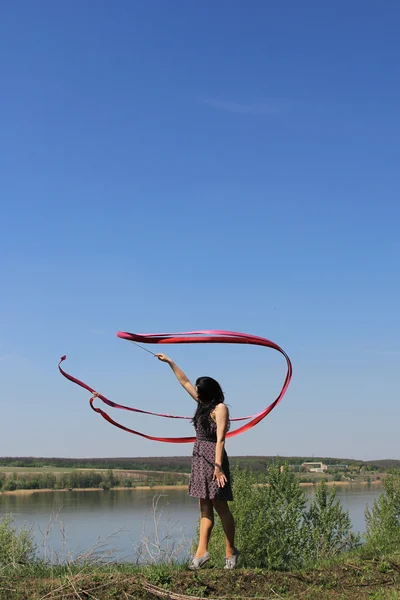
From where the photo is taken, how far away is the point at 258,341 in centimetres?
809

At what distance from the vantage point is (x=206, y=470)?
7.45m

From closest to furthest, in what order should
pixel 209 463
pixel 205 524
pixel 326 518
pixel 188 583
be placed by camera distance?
pixel 188 583 < pixel 205 524 < pixel 209 463 < pixel 326 518

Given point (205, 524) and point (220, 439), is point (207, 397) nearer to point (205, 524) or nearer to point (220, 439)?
point (220, 439)

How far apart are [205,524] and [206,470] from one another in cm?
57

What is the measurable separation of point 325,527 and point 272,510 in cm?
764

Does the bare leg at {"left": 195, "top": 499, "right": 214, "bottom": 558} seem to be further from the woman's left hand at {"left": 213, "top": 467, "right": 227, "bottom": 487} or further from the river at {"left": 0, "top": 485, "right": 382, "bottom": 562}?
the woman's left hand at {"left": 213, "top": 467, "right": 227, "bottom": 487}

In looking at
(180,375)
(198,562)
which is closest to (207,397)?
(180,375)

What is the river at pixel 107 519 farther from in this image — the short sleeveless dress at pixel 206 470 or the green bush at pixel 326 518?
the green bush at pixel 326 518

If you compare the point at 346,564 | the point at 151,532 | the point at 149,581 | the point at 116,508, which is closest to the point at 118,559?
the point at 151,532

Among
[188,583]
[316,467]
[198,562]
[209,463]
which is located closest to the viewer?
[188,583]

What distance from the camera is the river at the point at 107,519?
22.3 ft

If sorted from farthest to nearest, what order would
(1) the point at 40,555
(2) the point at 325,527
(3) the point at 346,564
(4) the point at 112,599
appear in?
(2) the point at 325,527 → (3) the point at 346,564 → (1) the point at 40,555 → (4) the point at 112,599

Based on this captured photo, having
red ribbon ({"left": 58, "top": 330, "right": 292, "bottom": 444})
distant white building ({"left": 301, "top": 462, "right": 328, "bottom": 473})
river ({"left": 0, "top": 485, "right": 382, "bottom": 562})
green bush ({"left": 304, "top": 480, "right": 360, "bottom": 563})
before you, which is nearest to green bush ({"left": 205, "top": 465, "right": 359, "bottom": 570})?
green bush ({"left": 304, "top": 480, "right": 360, "bottom": 563})

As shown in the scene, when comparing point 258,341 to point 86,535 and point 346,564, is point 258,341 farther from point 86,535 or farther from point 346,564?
point 86,535
